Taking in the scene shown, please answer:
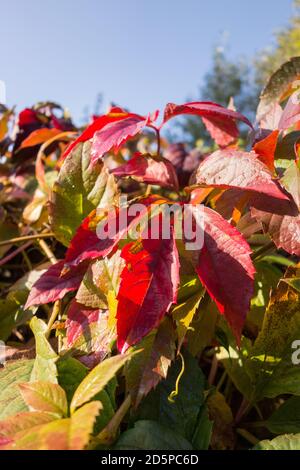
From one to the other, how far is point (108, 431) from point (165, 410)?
7cm

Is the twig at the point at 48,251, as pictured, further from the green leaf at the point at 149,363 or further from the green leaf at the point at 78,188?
the green leaf at the point at 149,363

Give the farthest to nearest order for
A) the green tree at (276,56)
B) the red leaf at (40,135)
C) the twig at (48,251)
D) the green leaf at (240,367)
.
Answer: the green tree at (276,56), the red leaf at (40,135), the twig at (48,251), the green leaf at (240,367)

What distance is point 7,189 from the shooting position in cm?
91

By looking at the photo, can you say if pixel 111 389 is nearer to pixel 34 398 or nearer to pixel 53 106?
pixel 34 398

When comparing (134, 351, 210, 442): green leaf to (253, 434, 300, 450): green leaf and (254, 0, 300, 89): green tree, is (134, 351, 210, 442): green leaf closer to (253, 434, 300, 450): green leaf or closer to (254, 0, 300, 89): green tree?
(253, 434, 300, 450): green leaf

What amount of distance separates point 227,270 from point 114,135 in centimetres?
19

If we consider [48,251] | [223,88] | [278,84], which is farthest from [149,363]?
[223,88]

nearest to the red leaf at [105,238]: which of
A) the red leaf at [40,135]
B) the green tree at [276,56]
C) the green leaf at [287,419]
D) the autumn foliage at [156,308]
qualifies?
the autumn foliage at [156,308]

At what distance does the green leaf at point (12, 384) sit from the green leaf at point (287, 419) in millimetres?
231

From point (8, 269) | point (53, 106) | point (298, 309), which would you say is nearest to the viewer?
point (298, 309)

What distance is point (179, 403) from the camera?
1.41 feet

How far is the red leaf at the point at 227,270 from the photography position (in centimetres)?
40

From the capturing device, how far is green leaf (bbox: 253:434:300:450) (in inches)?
14.8
